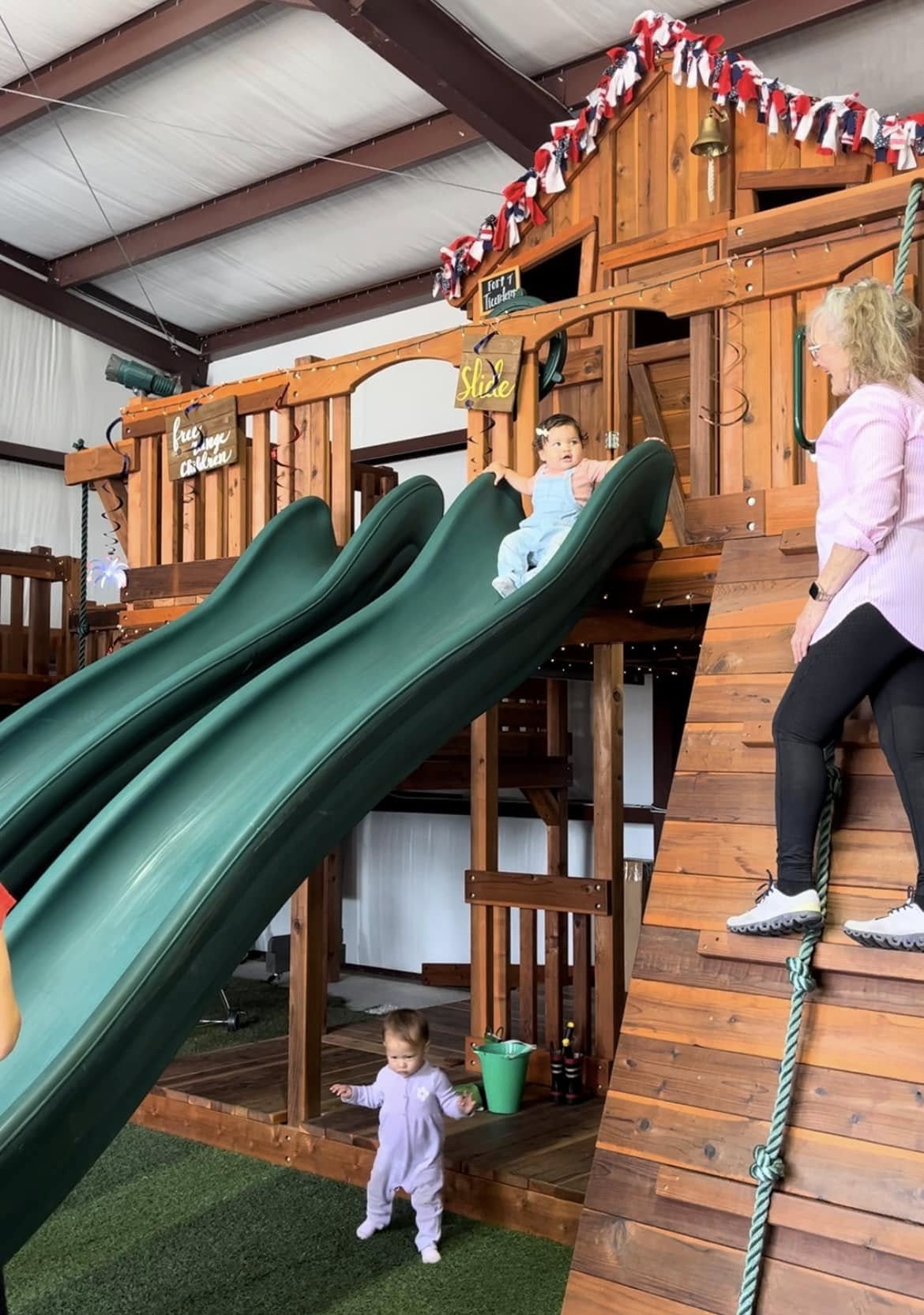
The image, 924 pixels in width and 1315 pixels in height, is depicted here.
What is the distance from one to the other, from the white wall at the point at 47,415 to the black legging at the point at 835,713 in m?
9.30

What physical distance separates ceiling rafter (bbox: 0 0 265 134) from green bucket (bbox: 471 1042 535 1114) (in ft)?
18.7

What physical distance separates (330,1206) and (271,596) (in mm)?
1975

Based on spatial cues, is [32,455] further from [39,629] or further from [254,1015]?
[254,1015]

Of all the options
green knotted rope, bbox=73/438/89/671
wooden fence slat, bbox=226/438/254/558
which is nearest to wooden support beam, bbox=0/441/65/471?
green knotted rope, bbox=73/438/89/671

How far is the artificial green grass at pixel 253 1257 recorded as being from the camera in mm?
3205

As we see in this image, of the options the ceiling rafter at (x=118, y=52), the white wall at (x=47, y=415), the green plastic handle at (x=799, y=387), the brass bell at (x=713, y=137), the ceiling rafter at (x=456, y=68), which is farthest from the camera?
the white wall at (x=47, y=415)

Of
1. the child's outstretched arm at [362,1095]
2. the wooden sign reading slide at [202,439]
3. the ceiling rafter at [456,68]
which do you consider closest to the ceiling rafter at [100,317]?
the ceiling rafter at [456,68]

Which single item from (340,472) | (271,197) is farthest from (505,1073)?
(271,197)

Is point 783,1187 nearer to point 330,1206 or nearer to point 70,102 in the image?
point 330,1206

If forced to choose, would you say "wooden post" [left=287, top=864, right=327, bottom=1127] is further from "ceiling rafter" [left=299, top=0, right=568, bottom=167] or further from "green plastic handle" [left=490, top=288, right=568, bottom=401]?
"ceiling rafter" [left=299, top=0, right=568, bottom=167]

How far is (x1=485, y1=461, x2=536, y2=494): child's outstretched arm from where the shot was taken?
3.98 meters

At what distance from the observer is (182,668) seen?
12.7 ft

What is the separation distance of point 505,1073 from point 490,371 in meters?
2.37

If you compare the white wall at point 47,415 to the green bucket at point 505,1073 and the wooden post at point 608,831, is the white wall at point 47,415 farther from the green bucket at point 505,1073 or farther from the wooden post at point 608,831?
the green bucket at point 505,1073
